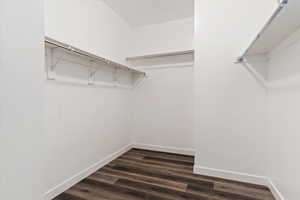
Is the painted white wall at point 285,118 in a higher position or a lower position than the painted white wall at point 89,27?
lower

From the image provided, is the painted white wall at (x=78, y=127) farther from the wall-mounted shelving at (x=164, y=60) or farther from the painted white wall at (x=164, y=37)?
the painted white wall at (x=164, y=37)

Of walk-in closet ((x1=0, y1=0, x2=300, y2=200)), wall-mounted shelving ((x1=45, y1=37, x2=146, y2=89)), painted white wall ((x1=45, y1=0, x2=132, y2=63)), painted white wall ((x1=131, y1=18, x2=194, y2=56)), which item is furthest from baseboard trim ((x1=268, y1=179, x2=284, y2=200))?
painted white wall ((x1=45, y1=0, x2=132, y2=63))

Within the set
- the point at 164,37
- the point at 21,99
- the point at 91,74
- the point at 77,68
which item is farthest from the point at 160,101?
the point at 21,99

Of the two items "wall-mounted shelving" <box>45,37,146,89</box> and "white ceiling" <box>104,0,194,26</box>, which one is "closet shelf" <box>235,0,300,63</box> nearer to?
"white ceiling" <box>104,0,194,26</box>

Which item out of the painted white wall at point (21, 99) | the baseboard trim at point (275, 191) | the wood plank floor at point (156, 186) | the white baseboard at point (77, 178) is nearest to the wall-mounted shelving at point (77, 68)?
the painted white wall at point (21, 99)

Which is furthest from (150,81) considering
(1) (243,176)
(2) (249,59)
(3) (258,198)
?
(3) (258,198)

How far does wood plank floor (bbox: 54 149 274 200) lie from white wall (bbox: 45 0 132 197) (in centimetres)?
25

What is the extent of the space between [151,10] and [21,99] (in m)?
2.63

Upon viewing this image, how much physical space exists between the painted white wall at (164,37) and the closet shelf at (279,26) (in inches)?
54.3

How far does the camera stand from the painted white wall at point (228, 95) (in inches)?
76.4

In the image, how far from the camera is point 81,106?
2016mm

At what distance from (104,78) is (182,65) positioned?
1.46 m

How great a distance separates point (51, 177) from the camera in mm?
1652

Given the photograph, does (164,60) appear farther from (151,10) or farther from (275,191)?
(275,191)
